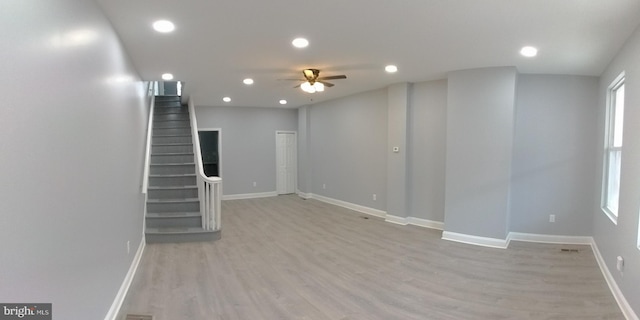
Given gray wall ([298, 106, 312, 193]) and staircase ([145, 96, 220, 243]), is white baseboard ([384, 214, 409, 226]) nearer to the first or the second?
staircase ([145, 96, 220, 243])

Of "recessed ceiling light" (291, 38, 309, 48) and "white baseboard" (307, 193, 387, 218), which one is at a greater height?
"recessed ceiling light" (291, 38, 309, 48)

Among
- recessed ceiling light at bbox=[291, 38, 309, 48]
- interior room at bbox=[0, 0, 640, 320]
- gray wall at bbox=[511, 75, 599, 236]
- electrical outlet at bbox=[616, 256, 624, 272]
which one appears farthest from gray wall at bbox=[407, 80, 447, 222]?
recessed ceiling light at bbox=[291, 38, 309, 48]

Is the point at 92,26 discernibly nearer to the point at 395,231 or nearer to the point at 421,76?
the point at 421,76

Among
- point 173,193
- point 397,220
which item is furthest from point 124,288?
point 397,220

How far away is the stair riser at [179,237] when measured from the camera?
4.91 m

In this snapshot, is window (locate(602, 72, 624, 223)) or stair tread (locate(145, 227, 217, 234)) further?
stair tread (locate(145, 227, 217, 234))

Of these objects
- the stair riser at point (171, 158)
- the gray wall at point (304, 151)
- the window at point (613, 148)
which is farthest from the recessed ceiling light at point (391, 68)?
the gray wall at point (304, 151)

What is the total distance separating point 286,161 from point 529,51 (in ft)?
23.2

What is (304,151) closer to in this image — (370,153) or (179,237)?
(370,153)

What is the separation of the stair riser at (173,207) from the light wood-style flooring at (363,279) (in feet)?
2.48

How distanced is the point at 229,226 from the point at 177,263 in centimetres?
195

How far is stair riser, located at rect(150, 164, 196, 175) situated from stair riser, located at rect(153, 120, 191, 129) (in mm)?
1408

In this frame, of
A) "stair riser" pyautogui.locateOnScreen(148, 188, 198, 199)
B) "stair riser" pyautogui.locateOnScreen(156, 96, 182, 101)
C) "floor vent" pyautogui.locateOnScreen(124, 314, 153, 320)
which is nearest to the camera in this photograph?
"floor vent" pyautogui.locateOnScreen(124, 314, 153, 320)

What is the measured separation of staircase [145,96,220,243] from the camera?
199 inches
